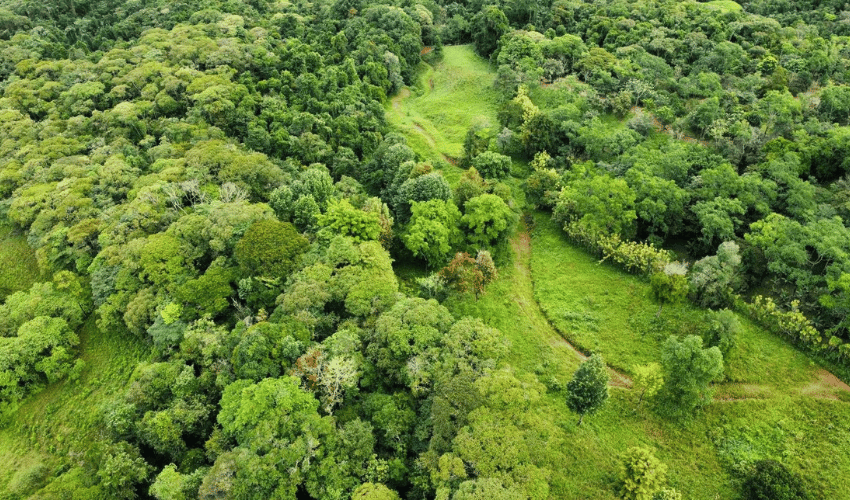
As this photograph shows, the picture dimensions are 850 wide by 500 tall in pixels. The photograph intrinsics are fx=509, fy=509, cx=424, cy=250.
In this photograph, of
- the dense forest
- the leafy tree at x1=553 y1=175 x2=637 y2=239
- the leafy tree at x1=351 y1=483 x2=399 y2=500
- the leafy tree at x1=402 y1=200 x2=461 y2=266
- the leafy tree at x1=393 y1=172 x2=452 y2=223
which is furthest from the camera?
the leafy tree at x1=393 y1=172 x2=452 y2=223

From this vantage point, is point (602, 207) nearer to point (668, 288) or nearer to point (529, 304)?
point (668, 288)

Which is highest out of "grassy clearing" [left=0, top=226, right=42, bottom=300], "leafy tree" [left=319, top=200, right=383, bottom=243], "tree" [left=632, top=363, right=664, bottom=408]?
"tree" [left=632, top=363, right=664, bottom=408]

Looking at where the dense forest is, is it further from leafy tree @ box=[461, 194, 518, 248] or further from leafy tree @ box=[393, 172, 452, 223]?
leafy tree @ box=[461, 194, 518, 248]

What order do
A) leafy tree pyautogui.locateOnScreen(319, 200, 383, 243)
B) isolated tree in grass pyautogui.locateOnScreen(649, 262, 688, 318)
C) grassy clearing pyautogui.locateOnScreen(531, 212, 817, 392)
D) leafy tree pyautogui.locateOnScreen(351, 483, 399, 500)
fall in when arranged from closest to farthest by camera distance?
leafy tree pyautogui.locateOnScreen(351, 483, 399, 500) → grassy clearing pyautogui.locateOnScreen(531, 212, 817, 392) → isolated tree in grass pyautogui.locateOnScreen(649, 262, 688, 318) → leafy tree pyautogui.locateOnScreen(319, 200, 383, 243)

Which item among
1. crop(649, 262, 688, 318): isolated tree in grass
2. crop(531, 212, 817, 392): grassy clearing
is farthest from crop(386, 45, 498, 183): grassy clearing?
crop(649, 262, 688, 318): isolated tree in grass

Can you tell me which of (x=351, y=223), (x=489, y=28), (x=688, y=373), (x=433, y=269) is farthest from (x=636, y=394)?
(x=489, y=28)

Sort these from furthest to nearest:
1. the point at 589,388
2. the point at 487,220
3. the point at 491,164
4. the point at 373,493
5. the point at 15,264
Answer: the point at 491,164, the point at 15,264, the point at 487,220, the point at 589,388, the point at 373,493

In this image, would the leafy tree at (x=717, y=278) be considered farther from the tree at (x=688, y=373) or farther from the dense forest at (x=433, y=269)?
the tree at (x=688, y=373)

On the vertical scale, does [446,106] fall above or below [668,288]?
below
